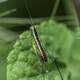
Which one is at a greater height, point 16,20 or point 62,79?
point 16,20

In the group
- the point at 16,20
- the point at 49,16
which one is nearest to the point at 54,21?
the point at 49,16

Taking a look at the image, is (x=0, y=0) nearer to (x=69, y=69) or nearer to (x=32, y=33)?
(x=32, y=33)

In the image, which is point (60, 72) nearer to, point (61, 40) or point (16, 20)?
point (61, 40)

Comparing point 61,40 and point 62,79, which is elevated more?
point 61,40

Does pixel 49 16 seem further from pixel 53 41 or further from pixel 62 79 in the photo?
pixel 62 79

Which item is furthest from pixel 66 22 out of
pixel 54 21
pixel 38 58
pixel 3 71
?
pixel 3 71

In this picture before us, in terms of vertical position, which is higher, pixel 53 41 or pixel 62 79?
pixel 53 41

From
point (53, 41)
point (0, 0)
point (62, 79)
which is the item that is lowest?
point (62, 79)
